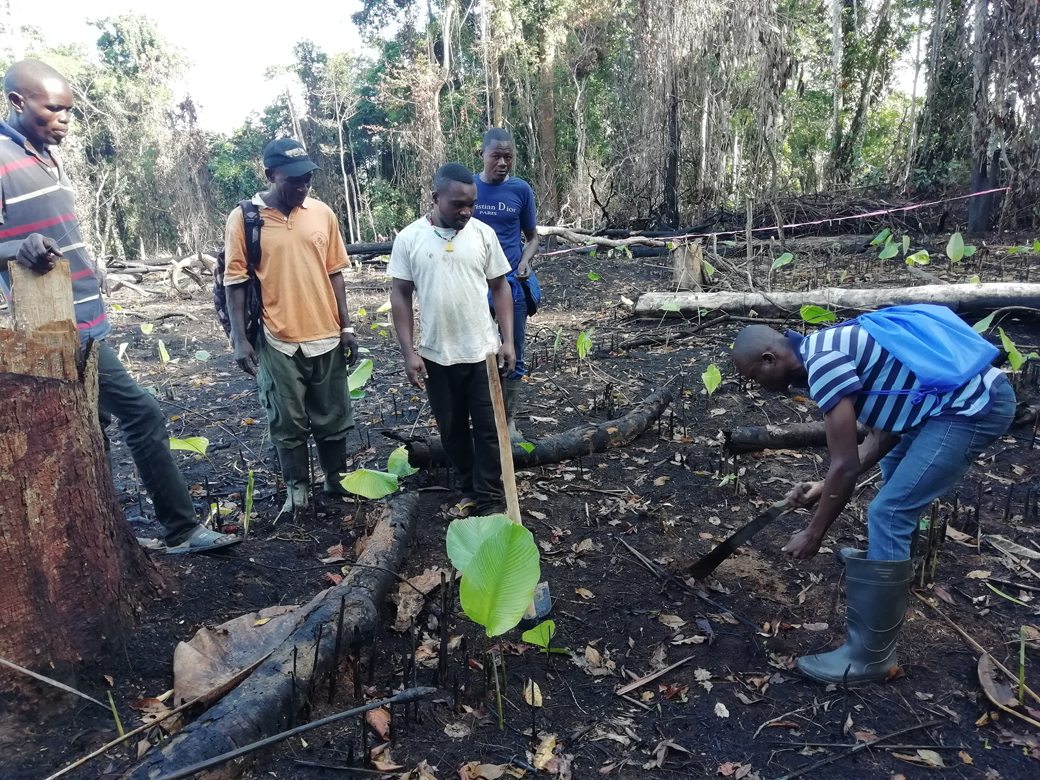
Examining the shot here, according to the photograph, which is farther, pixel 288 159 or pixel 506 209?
pixel 506 209

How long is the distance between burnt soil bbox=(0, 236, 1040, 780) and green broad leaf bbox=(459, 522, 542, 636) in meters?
0.27

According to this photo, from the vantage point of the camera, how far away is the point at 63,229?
9.28 feet

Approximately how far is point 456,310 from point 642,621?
168cm

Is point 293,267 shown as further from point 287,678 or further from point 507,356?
point 287,678

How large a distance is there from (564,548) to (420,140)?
63.4 ft

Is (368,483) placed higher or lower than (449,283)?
lower

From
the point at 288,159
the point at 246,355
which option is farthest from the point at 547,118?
the point at 246,355

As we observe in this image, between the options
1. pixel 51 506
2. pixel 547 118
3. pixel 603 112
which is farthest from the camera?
pixel 603 112

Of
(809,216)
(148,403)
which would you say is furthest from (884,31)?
(148,403)

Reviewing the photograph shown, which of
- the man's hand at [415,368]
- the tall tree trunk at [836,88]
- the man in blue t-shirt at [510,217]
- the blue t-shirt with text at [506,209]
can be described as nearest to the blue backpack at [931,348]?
the man's hand at [415,368]

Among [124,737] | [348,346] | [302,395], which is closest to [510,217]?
[348,346]

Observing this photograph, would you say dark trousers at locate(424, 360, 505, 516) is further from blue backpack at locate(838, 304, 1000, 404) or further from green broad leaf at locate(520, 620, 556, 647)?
blue backpack at locate(838, 304, 1000, 404)

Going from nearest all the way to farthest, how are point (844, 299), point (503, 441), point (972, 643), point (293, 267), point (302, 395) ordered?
point (972, 643), point (503, 441), point (293, 267), point (302, 395), point (844, 299)

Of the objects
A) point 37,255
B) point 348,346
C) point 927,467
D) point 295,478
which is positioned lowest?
point 295,478
